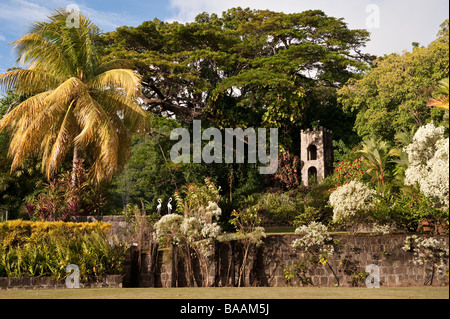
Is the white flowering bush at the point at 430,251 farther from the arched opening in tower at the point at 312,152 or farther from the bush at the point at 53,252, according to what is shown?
the arched opening in tower at the point at 312,152

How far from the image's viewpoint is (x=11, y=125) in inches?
670

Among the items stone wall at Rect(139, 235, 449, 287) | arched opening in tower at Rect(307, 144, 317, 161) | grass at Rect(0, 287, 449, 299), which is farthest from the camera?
arched opening in tower at Rect(307, 144, 317, 161)

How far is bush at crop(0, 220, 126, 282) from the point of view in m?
10.6

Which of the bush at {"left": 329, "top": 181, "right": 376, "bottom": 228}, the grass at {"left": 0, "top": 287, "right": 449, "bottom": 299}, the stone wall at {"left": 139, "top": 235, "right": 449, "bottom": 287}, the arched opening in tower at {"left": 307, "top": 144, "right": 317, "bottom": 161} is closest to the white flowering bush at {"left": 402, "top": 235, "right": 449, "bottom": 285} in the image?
the stone wall at {"left": 139, "top": 235, "right": 449, "bottom": 287}

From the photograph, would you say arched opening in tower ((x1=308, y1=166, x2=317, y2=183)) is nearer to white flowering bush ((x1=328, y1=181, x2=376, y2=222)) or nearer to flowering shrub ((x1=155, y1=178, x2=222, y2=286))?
white flowering bush ((x1=328, y1=181, x2=376, y2=222))

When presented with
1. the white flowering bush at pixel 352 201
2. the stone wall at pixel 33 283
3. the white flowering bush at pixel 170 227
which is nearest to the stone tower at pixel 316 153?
the white flowering bush at pixel 352 201

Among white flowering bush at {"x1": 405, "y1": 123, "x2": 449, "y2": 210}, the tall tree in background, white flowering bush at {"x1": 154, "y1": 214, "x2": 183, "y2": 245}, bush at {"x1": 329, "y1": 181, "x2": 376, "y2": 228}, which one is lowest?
white flowering bush at {"x1": 154, "y1": 214, "x2": 183, "y2": 245}

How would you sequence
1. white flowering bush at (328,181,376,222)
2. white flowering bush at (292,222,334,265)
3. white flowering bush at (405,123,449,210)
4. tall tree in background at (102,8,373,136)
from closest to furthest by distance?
white flowering bush at (405,123,449,210), white flowering bush at (292,222,334,265), white flowering bush at (328,181,376,222), tall tree in background at (102,8,373,136)

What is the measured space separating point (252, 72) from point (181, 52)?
385 cm

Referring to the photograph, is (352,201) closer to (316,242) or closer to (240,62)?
(316,242)

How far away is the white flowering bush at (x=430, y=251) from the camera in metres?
11.0

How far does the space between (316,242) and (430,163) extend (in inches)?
125

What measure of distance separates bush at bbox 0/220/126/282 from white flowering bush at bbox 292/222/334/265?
14.4 feet
